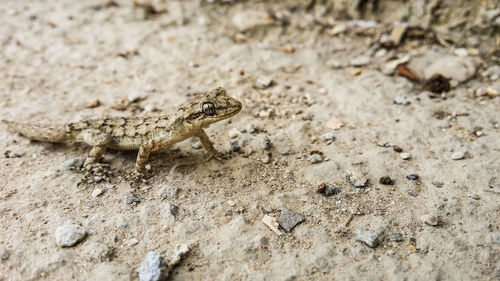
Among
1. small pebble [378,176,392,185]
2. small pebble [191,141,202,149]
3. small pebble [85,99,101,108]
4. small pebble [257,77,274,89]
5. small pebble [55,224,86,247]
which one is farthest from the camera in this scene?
small pebble [257,77,274,89]

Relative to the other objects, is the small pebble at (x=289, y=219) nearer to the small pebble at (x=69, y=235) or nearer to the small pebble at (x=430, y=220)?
the small pebble at (x=430, y=220)

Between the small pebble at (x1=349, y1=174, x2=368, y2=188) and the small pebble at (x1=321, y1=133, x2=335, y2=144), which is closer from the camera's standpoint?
the small pebble at (x1=349, y1=174, x2=368, y2=188)

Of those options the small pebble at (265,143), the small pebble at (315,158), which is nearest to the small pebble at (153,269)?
the small pebble at (265,143)

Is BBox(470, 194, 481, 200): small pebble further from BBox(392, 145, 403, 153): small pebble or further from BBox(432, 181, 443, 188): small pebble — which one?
BBox(392, 145, 403, 153): small pebble

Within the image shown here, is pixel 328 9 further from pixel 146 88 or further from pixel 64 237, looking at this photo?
pixel 64 237

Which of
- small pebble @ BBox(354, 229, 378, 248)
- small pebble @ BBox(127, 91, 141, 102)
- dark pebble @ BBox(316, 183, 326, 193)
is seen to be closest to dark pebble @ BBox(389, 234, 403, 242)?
small pebble @ BBox(354, 229, 378, 248)

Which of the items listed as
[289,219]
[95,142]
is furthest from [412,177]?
[95,142]

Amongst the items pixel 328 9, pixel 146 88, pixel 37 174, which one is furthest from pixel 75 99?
pixel 328 9

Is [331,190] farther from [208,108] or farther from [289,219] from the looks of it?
[208,108]
